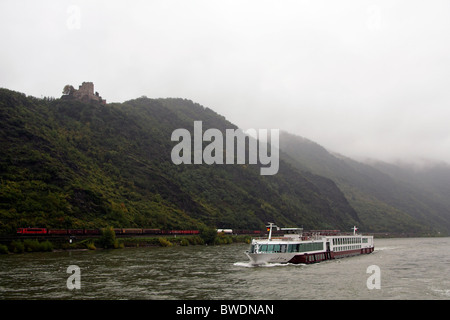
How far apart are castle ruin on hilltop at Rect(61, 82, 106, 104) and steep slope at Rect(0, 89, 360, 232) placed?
8.98 metres

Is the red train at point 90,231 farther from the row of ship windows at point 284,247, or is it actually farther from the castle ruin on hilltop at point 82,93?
the castle ruin on hilltop at point 82,93

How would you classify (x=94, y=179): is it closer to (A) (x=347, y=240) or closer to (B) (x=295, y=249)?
(A) (x=347, y=240)

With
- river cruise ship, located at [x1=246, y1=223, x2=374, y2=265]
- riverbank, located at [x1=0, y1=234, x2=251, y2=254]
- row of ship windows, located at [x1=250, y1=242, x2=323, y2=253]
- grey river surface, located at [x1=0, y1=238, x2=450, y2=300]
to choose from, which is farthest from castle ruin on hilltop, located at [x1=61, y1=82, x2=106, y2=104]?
row of ship windows, located at [x1=250, y1=242, x2=323, y2=253]

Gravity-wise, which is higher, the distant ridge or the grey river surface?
the distant ridge

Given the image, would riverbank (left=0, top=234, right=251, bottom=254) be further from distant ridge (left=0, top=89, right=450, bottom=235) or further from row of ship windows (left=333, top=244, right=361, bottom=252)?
row of ship windows (left=333, top=244, right=361, bottom=252)

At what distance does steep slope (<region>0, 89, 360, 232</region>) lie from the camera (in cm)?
9244

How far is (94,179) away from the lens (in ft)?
421

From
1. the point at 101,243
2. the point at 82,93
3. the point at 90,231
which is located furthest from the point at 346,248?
the point at 82,93

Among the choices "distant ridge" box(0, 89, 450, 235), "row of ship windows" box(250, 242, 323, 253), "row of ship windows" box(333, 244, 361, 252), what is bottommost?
"row of ship windows" box(333, 244, 361, 252)

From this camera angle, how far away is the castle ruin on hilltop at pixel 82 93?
194 metres

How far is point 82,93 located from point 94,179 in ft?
273

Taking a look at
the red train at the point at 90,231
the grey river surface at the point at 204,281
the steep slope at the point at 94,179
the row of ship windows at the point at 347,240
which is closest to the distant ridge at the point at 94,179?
the steep slope at the point at 94,179
